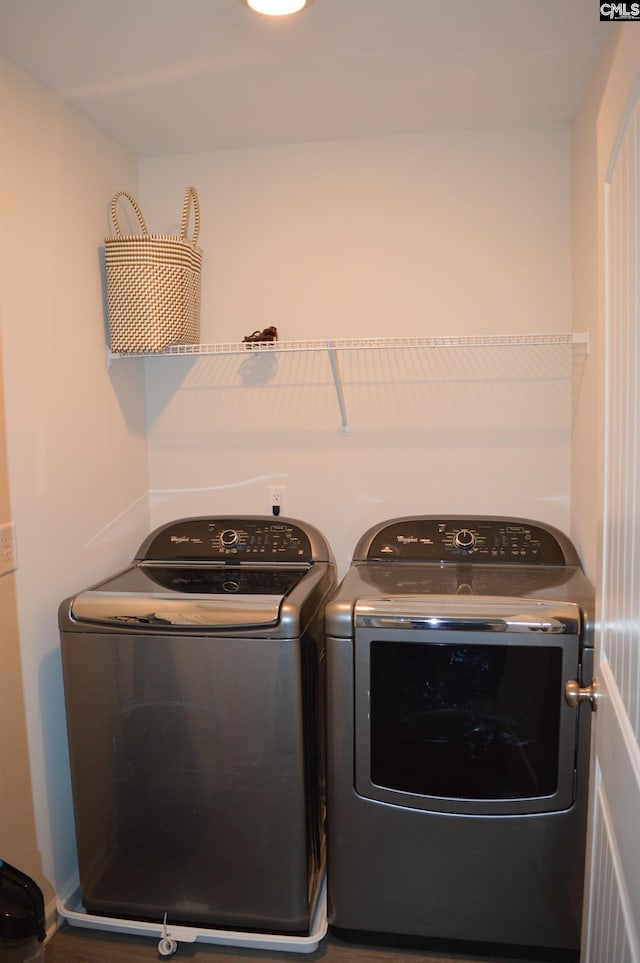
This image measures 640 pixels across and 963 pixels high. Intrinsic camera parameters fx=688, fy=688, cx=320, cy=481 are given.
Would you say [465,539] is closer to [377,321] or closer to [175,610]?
[377,321]

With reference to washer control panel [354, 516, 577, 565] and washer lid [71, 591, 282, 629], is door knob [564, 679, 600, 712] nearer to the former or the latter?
washer lid [71, 591, 282, 629]

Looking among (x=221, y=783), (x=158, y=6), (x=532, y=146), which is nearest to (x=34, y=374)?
(x=158, y=6)

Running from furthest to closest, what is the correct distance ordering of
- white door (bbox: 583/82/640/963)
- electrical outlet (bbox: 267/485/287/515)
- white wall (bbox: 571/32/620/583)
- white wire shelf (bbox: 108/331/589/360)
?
electrical outlet (bbox: 267/485/287/515), white wire shelf (bbox: 108/331/589/360), white wall (bbox: 571/32/620/583), white door (bbox: 583/82/640/963)

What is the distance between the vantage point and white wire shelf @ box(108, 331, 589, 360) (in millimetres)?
2008

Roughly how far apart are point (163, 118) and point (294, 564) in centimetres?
141

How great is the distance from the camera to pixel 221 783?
1724mm

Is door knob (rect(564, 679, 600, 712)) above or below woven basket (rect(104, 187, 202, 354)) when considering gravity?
below

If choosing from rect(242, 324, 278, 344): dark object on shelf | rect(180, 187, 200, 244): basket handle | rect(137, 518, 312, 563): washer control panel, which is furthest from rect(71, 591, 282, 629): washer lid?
rect(180, 187, 200, 244): basket handle

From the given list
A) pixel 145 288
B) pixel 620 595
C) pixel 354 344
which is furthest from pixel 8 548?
pixel 620 595

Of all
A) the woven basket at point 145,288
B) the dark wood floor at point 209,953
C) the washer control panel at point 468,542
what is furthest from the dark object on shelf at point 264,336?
the dark wood floor at point 209,953

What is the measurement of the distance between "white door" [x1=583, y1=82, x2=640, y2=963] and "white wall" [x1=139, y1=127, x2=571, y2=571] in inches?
45.4

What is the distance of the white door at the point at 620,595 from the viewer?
891mm

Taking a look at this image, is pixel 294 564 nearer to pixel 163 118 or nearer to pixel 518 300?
pixel 518 300

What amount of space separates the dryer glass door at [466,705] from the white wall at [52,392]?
33.7 inches
